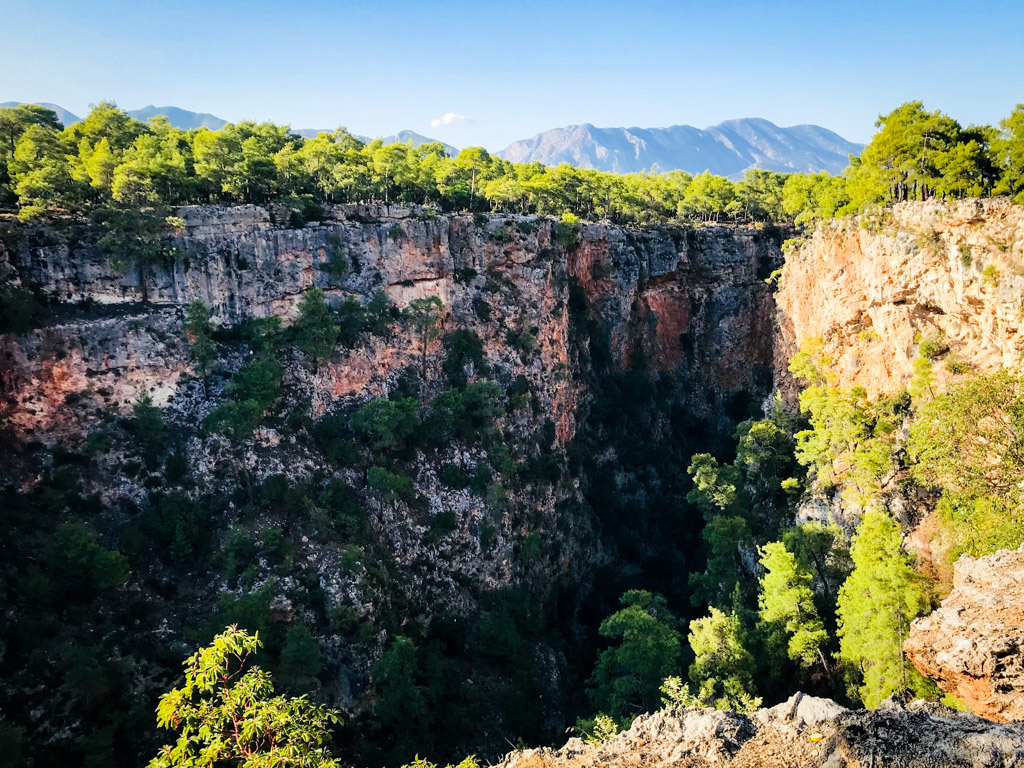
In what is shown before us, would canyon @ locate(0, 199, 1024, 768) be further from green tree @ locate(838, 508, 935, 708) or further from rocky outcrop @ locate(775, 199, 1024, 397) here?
green tree @ locate(838, 508, 935, 708)

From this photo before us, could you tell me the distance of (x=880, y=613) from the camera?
26453 millimetres

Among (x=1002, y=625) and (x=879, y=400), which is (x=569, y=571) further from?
(x=1002, y=625)

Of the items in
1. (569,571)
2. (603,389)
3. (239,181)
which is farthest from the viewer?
(603,389)

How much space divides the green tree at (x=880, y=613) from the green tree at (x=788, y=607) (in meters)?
2.19

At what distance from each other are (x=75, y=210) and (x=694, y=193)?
5222 cm

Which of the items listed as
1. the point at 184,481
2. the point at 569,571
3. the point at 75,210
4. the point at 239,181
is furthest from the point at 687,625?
the point at 75,210

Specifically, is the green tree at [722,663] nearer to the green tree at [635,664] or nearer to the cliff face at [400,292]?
the green tree at [635,664]

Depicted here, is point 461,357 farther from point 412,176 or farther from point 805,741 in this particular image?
point 805,741

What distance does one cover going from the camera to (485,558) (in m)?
43.1

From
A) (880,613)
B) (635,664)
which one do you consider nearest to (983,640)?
(880,613)

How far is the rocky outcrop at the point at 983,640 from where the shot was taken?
16.7 metres

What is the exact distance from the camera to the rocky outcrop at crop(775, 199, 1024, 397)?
29494 millimetres

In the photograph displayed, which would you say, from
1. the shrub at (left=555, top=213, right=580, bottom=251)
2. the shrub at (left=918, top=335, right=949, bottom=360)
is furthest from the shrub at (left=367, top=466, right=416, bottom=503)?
the shrub at (left=918, top=335, right=949, bottom=360)

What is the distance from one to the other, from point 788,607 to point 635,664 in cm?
849
